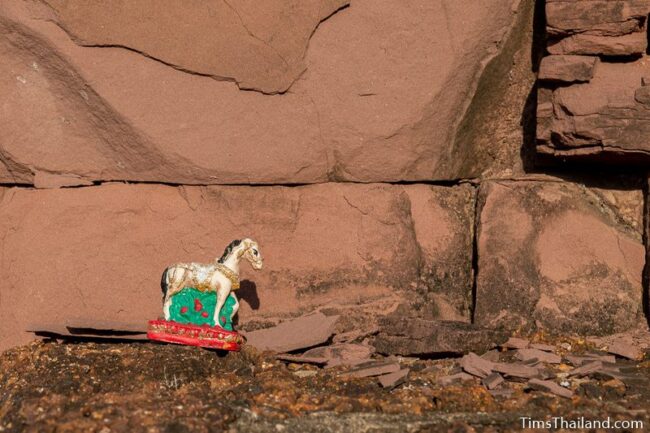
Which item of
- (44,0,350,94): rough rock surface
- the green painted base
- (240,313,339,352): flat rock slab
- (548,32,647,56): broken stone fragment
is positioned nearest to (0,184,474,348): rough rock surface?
(240,313,339,352): flat rock slab

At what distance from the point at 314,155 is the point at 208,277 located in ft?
2.31

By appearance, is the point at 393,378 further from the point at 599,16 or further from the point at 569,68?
the point at 599,16

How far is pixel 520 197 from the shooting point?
4.98 m

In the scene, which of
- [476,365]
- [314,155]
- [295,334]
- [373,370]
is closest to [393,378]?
[373,370]

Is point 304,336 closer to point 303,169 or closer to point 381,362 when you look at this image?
point 381,362

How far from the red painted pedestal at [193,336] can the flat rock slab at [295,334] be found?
0.20 m

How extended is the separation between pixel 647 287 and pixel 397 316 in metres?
0.97

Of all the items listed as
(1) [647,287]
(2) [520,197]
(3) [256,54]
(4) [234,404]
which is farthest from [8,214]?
(1) [647,287]

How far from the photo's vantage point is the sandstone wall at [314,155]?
15.3ft

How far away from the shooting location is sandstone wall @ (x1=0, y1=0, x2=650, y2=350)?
4.67m

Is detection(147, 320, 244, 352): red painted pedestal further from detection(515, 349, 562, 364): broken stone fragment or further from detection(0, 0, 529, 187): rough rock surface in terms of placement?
detection(515, 349, 562, 364): broken stone fragment

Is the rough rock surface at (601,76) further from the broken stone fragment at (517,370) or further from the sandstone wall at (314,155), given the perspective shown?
the broken stone fragment at (517,370)

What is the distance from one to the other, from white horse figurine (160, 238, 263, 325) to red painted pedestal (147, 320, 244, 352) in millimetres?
82

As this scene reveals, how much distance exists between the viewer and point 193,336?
14.3 ft
